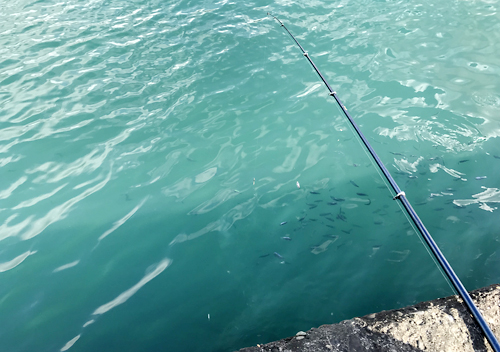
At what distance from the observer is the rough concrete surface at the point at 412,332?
95.5 inches

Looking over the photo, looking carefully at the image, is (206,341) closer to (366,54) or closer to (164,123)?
(164,123)

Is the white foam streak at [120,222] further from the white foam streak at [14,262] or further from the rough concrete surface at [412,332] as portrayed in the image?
the rough concrete surface at [412,332]

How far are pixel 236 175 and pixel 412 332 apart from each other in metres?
2.98

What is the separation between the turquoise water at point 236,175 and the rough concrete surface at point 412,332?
0.71 metres

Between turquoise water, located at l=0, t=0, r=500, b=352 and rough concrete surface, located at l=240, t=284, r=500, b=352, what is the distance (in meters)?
0.71

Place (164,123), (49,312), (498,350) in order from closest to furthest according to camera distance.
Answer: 1. (498,350)
2. (49,312)
3. (164,123)

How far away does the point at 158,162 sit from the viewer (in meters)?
5.12

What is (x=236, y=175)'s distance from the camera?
4.87m

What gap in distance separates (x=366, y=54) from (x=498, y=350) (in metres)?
6.18

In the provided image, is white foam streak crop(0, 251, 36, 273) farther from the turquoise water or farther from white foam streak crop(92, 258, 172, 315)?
white foam streak crop(92, 258, 172, 315)

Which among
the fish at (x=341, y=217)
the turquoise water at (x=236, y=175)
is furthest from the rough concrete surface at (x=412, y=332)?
the fish at (x=341, y=217)

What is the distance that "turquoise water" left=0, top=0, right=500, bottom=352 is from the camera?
355 centimetres

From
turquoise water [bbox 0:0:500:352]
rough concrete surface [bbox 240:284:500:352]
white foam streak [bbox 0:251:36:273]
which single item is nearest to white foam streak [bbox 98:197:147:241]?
turquoise water [bbox 0:0:500:352]

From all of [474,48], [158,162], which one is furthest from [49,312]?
[474,48]
